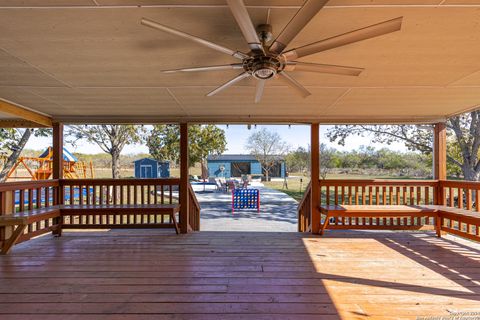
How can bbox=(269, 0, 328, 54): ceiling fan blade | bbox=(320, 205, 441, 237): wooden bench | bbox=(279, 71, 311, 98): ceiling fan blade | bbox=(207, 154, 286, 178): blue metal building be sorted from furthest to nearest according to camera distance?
bbox=(207, 154, 286, 178): blue metal building
bbox=(320, 205, 441, 237): wooden bench
bbox=(279, 71, 311, 98): ceiling fan blade
bbox=(269, 0, 328, 54): ceiling fan blade

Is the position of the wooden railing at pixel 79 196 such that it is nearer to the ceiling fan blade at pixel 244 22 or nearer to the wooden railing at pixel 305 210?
the wooden railing at pixel 305 210

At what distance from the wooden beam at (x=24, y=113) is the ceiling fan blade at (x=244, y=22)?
157 inches

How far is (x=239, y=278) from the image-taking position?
2.55 m

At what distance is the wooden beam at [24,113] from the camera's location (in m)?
3.72

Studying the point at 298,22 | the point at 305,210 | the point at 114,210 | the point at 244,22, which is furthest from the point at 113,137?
the point at 298,22

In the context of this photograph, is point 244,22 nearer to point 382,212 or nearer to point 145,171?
point 382,212

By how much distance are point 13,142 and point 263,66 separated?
11.1 metres

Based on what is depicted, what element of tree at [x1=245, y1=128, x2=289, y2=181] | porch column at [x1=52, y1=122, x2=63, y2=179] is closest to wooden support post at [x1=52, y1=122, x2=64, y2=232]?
porch column at [x1=52, y1=122, x2=63, y2=179]

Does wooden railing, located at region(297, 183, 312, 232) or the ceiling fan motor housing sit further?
wooden railing, located at region(297, 183, 312, 232)

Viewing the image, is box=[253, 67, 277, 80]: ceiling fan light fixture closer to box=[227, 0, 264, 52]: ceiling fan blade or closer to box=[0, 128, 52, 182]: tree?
box=[227, 0, 264, 52]: ceiling fan blade

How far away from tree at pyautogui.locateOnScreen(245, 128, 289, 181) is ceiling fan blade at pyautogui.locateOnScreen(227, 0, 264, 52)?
70.4 ft

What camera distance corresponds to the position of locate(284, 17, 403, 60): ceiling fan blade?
1456 millimetres

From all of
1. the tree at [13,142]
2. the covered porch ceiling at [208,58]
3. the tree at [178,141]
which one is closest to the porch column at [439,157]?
the covered porch ceiling at [208,58]

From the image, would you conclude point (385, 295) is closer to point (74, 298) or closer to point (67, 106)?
point (74, 298)
